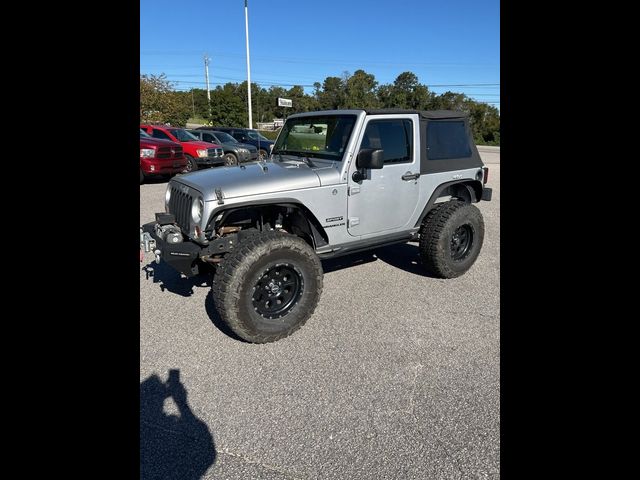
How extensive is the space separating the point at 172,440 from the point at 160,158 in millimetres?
11083

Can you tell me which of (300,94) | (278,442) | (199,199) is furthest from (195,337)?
(300,94)

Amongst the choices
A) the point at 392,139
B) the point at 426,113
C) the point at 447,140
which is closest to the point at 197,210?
the point at 392,139

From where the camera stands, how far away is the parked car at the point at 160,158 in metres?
12.1

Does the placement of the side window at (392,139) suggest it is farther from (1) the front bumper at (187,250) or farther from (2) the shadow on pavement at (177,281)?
(2) the shadow on pavement at (177,281)

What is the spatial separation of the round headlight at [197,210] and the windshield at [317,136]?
1439 mm

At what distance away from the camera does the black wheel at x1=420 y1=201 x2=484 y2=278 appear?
4.91 metres

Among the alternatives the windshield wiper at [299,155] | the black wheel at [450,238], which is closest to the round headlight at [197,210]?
the windshield wiper at [299,155]

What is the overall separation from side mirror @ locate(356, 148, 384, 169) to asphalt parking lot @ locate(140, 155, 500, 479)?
1.46 meters

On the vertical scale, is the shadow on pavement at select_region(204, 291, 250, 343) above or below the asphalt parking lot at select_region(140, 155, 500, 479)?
above

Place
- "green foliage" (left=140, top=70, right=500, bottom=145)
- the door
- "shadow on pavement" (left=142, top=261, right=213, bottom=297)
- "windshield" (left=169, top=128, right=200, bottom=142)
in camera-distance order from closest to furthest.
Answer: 1. the door
2. "shadow on pavement" (left=142, top=261, right=213, bottom=297)
3. "windshield" (left=169, top=128, right=200, bottom=142)
4. "green foliage" (left=140, top=70, right=500, bottom=145)

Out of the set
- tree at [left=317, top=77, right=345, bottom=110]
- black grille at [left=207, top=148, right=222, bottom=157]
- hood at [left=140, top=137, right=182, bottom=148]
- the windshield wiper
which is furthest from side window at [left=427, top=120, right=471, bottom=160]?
tree at [left=317, top=77, right=345, bottom=110]

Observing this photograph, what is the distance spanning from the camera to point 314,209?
160 inches

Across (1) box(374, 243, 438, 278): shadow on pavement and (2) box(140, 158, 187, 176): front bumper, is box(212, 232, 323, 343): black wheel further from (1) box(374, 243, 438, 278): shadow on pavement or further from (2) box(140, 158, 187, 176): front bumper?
(2) box(140, 158, 187, 176): front bumper
